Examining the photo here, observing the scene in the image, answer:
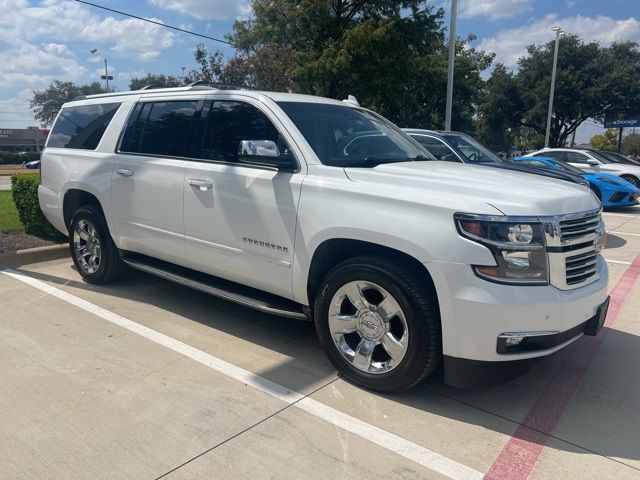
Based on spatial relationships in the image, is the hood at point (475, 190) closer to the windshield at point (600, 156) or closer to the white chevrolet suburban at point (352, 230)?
the white chevrolet suburban at point (352, 230)

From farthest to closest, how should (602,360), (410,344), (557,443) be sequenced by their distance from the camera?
(602,360) → (410,344) → (557,443)

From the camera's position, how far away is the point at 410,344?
3281mm

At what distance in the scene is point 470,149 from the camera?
28.5ft

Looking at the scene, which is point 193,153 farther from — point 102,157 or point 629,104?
point 629,104

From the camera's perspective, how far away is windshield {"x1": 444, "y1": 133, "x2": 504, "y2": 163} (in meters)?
8.43

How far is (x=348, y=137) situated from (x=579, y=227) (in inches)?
72.9

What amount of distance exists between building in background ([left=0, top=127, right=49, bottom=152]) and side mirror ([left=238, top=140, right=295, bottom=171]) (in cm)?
9780

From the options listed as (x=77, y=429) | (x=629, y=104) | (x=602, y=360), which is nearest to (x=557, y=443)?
(x=602, y=360)

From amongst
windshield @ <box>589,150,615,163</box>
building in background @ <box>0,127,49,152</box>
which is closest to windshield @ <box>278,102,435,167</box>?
windshield @ <box>589,150,615,163</box>

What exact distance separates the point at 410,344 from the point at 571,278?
1041 mm

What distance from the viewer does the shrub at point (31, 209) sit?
7.56 meters

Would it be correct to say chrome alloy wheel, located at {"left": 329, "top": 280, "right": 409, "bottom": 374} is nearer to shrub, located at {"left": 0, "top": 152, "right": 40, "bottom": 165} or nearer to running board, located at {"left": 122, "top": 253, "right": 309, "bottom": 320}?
running board, located at {"left": 122, "top": 253, "right": 309, "bottom": 320}

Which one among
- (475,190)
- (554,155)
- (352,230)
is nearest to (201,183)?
(352,230)

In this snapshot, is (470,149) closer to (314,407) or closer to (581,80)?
(314,407)
